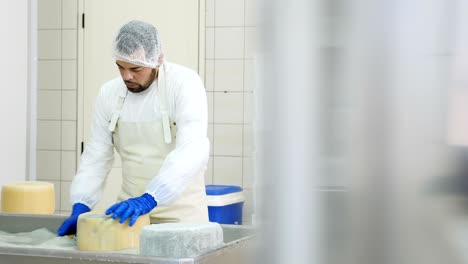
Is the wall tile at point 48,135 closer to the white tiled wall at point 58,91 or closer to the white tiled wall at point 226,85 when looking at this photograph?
the white tiled wall at point 58,91

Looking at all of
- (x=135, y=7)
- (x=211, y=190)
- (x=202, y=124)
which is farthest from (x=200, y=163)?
(x=135, y=7)

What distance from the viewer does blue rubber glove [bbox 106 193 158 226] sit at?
2.12 meters

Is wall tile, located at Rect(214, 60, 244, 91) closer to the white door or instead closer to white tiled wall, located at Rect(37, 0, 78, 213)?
the white door

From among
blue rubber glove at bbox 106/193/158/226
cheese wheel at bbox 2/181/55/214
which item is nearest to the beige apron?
blue rubber glove at bbox 106/193/158/226

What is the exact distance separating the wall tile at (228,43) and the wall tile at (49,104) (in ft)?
3.77

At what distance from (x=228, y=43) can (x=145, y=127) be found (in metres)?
1.73

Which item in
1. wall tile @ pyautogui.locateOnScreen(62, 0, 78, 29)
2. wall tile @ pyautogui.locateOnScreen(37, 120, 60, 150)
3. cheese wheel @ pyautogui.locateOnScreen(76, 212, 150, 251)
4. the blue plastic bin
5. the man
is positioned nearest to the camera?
cheese wheel @ pyautogui.locateOnScreen(76, 212, 150, 251)

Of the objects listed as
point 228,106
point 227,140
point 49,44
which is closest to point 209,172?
point 227,140

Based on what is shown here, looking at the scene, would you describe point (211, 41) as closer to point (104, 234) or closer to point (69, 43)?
point (69, 43)

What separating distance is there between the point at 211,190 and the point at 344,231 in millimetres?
3326

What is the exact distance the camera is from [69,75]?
447 centimetres

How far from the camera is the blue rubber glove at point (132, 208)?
2.12 meters

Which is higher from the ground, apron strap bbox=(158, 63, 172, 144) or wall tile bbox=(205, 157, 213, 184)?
apron strap bbox=(158, 63, 172, 144)

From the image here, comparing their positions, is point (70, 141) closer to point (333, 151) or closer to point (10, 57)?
point (10, 57)
